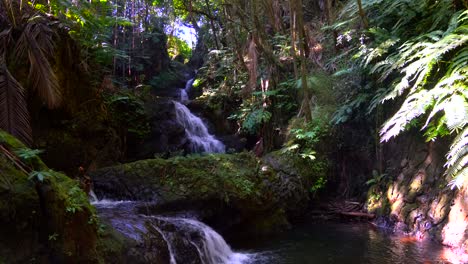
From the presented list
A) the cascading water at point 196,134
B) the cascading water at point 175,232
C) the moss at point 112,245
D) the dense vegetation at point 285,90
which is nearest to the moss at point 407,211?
the dense vegetation at point 285,90

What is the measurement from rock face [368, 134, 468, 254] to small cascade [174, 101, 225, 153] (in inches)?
210

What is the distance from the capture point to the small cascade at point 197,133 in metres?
12.4

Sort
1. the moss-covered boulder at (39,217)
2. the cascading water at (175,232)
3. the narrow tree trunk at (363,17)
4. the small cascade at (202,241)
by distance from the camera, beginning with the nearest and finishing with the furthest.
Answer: the moss-covered boulder at (39,217) < the cascading water at (175,232) < the small cascade at (202,241) < the narrow tree trunk at (363,17)

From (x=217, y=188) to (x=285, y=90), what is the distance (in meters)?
5.00

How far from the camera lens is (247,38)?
13.2 m

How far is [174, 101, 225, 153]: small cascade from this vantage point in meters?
12.4

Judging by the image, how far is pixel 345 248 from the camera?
282 inches

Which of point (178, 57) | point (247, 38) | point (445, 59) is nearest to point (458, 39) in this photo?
point (445, 59)

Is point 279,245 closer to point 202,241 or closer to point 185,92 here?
point 202,241

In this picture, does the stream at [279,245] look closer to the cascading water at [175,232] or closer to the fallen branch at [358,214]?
the cascading water at [175,232]

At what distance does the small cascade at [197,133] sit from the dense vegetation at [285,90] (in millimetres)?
641

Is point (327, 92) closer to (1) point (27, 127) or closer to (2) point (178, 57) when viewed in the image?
(1) point (27, 127)

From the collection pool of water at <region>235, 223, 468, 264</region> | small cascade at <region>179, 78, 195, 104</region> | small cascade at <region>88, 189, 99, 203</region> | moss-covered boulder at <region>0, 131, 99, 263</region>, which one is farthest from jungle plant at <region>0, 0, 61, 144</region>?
small cascade at <region>179, 78, 195, 104</region>

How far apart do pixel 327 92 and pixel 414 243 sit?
5.12m
